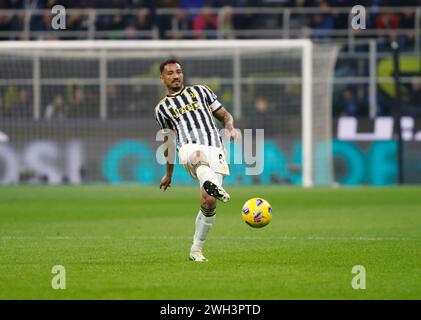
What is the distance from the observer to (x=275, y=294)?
27.5ft

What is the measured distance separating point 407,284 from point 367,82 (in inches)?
731

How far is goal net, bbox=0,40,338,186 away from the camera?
2598 centimetres

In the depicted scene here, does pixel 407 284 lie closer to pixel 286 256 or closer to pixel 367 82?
pixel 286 256

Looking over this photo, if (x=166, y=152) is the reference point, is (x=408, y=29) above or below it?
above

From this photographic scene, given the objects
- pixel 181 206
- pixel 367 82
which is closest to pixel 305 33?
pixel 367 82

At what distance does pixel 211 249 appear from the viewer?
12.1 meters

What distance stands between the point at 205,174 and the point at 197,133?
2.19 ft

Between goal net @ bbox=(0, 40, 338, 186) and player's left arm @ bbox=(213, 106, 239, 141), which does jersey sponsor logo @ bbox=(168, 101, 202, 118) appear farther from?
goal net @ bbox=(0, 40, 338, 186)

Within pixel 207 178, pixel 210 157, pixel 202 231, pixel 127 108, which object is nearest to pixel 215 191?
pixel 207 178

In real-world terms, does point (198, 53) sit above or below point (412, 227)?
above

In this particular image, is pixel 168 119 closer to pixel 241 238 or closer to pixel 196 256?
pixel 196 256

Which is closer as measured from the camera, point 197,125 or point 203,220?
point 203,220

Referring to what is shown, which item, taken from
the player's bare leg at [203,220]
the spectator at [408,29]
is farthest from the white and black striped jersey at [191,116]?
the spectator at [408,29]

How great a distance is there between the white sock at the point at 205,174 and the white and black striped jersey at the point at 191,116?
42 centimetres
